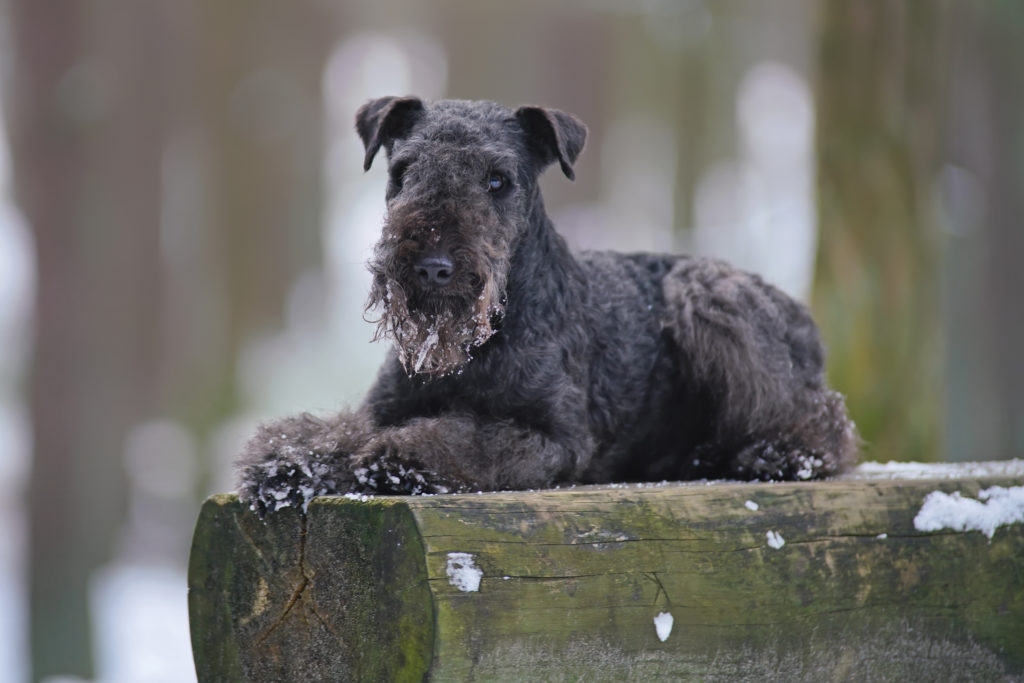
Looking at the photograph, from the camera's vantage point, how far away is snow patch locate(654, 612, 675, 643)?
117 inches

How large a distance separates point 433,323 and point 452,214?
0.38 meters

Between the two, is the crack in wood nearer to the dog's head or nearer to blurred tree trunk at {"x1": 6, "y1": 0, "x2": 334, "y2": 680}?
the dog's head

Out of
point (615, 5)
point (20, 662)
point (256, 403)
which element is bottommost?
point (20, 662)

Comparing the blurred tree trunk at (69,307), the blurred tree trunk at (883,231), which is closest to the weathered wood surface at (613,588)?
the blurred tree trunk at (883,231)

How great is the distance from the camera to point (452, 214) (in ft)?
11.2

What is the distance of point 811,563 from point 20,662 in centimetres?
798

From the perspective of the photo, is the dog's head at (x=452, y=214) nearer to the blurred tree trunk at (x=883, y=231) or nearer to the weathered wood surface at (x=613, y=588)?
the weathered wood surface at (x=613, y=588)

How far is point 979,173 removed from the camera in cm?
1455

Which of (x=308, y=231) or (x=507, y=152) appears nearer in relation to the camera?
(x=507, y=152)

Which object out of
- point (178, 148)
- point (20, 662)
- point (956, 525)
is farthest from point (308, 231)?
point (956, 525)

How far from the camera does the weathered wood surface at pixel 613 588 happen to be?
107 inches

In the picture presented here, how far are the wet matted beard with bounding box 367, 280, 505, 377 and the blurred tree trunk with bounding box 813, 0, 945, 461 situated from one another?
3908 millimetres

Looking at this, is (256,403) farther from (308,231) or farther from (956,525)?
(956,525)

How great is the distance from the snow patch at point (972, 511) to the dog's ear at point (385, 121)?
2431mm
